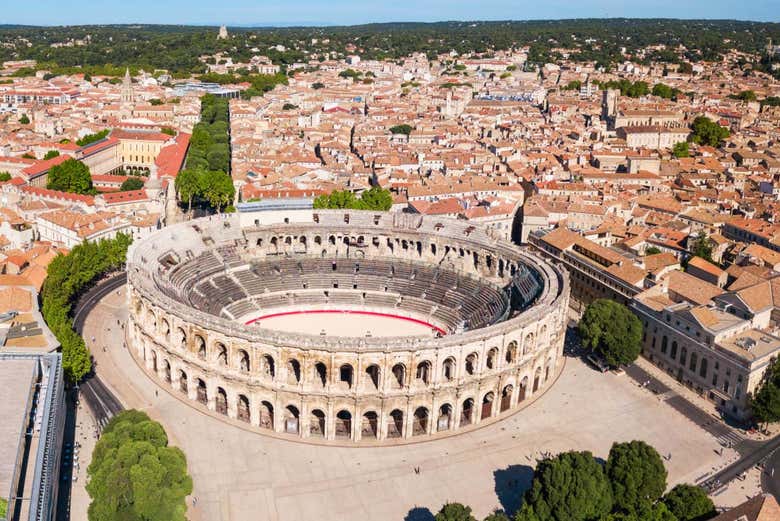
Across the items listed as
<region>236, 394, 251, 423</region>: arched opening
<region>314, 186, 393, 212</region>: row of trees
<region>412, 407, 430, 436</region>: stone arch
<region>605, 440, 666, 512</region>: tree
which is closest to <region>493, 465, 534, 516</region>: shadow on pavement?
<region>605, 440, 666, 512</region>: tree

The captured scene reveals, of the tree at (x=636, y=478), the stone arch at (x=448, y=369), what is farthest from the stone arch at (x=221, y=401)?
the tree at (x=636, y=478)

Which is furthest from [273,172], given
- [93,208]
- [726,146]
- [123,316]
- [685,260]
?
[726,146]

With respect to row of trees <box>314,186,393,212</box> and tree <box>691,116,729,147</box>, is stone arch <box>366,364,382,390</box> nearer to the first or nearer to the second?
row of trees <box>314,186,393,212</box>

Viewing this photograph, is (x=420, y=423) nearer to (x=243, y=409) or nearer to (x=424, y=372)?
(x=424, y=372)

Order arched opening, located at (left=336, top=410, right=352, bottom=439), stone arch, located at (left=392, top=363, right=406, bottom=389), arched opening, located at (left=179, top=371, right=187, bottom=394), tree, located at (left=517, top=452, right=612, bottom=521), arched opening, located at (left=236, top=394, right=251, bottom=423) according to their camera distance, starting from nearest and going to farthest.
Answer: tree, located at (left=517, top=452, right=612, bottom=521) → stone arch, located at (left=392, top=363, right=406, bottom=389) → arched opening, located at (left=336, top=410, right=352, bottom=439) → arched opening, located at (left=236, top=394, right=251, bottom=423) → arched opening, located at (left=179, top=371, right=187, bottom=394)

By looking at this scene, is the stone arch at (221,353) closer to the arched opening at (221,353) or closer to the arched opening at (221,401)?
the arched opening at (221,353)

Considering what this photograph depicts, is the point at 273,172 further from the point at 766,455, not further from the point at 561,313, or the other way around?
the point at 766,455
